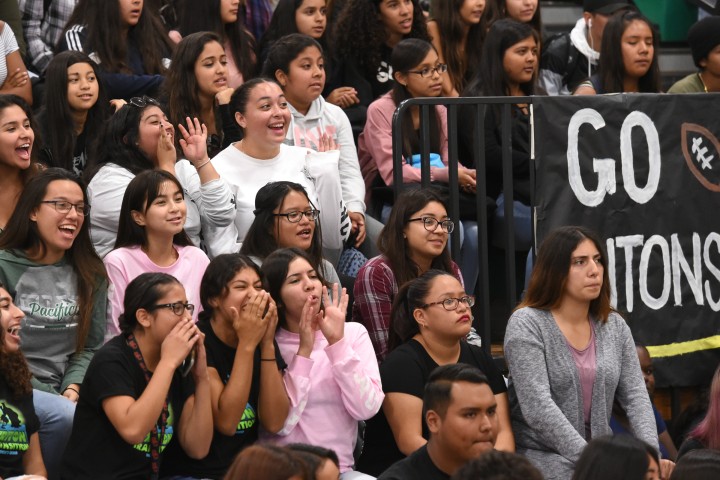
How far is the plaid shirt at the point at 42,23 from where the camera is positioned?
8.30 metres

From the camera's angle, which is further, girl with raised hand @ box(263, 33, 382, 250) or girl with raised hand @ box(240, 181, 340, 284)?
girl with raised hand @ box(263, 33, 382, 250)

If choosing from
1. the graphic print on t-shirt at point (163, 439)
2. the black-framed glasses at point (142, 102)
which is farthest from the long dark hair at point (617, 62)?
the graphic print on t-shirt at point (163, 439)

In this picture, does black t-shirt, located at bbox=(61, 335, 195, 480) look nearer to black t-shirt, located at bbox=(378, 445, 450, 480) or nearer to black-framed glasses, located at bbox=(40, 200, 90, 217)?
black-framed glasses, located at bbox=(40, 200, 90, 217)

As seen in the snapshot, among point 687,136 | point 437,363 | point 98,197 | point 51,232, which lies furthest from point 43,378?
point 687,136

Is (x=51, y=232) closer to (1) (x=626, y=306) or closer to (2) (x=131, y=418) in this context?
(2) (x=131, y=418)

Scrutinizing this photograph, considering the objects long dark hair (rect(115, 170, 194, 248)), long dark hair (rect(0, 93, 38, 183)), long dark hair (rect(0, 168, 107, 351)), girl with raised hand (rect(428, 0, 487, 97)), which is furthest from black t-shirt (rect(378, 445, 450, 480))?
girl with raised hand (rect(428, 0, 487, 97))

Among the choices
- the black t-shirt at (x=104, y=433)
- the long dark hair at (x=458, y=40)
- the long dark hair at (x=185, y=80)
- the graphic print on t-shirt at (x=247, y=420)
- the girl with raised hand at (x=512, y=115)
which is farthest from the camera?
the long dark hair at (x=458, y=40)

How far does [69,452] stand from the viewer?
5.36 meters

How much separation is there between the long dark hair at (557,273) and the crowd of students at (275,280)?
11 mm

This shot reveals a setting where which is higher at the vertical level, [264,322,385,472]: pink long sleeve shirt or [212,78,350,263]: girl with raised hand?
[212,78,350,263]: girl with raised hand

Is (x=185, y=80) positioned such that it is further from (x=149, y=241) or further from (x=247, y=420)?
(x=247, y=420)

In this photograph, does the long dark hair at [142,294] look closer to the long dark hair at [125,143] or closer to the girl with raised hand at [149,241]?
the girl with raised hand at [149,241]

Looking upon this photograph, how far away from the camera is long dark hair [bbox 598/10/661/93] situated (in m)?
7.96

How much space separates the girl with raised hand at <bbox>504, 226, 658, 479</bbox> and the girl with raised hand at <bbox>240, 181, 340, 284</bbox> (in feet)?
3.19
